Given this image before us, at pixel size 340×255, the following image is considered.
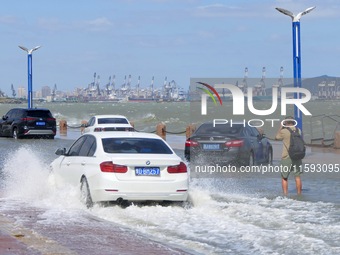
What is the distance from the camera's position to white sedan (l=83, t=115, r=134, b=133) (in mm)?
33453

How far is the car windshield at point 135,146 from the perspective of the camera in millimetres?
14067

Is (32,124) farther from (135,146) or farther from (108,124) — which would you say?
(135,146)

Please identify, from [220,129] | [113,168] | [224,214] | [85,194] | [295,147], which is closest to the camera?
[113,168]

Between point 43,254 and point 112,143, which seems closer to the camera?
point 43,254

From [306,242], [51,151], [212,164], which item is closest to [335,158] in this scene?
[212,164]

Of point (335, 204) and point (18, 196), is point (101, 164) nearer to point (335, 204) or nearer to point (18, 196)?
point (18, 196)

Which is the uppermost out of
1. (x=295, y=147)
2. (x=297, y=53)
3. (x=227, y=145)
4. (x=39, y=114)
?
(x=297, y=53)

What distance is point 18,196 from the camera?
1606 cm

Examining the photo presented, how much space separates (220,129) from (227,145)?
115cm

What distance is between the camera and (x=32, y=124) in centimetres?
4244

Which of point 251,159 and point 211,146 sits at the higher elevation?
point 211,146

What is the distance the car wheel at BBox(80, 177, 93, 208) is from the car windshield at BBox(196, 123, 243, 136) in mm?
9731

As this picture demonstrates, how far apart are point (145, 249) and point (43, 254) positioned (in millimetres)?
1288

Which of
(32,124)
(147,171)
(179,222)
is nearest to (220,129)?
(147,171)
